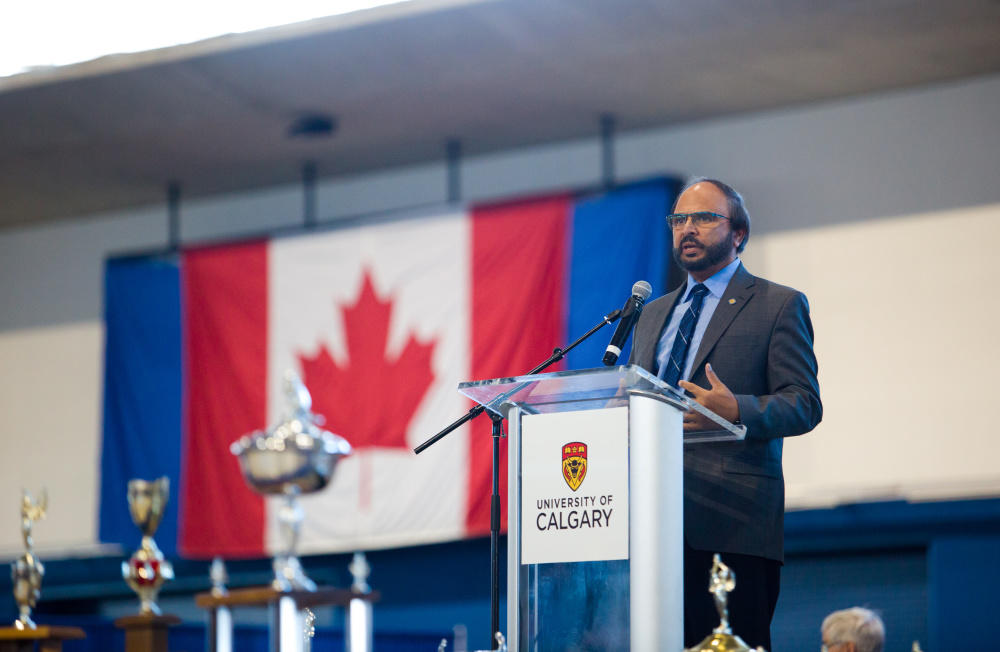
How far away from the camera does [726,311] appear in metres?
2.78

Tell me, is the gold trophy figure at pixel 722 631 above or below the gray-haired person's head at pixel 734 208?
below

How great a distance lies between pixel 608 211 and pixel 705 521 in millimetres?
4822

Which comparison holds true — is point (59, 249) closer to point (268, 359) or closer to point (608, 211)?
point (268, 359)

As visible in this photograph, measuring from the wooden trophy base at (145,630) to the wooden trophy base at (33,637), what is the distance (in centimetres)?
16

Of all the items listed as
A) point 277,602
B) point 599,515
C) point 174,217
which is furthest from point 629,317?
point 174,217

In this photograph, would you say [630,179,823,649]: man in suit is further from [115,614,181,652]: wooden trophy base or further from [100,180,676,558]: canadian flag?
[100,180,676,558]: canadian flag

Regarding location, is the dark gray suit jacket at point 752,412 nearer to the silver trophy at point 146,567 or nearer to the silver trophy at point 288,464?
the silver trophy at point 146,567

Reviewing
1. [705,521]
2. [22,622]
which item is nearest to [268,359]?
[22,622]

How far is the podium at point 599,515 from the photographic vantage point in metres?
2.39

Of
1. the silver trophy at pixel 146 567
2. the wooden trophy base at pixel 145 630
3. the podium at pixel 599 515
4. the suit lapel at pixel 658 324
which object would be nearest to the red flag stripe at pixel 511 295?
the silver trophy at pixel 146 567

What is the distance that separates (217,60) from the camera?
6.97 metres

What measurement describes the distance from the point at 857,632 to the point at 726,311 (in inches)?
61.3

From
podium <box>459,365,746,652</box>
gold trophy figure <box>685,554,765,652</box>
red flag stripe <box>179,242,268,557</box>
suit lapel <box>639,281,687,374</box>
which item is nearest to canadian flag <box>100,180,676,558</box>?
red flag stripe <box>179,242,268,557</box>

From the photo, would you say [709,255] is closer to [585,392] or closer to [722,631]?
[585,392]
